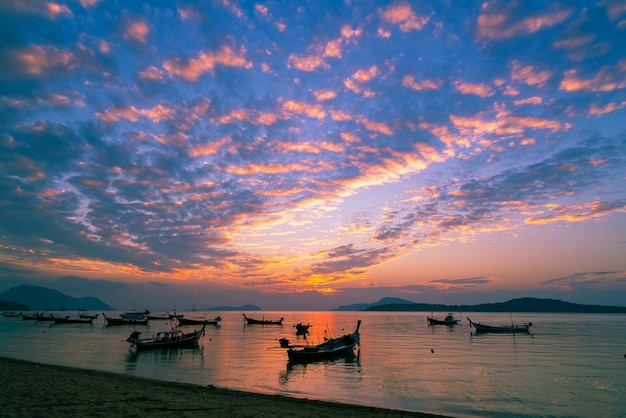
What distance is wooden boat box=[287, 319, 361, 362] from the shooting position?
3616 centimetres

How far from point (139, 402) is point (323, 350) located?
23.8 meters

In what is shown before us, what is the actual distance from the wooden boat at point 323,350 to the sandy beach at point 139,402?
1415 cm

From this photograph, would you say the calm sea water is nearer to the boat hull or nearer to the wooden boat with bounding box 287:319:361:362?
the wooden boat with bounding box 287:319:361:362

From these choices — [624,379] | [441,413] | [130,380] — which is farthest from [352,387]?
[624,379]

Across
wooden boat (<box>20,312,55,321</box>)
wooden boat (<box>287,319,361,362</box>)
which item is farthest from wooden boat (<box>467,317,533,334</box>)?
wooden boat (<box>20,312,55,321</box>)

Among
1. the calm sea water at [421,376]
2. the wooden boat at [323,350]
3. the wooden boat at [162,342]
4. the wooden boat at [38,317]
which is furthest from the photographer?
the wooden boat at [38,317]

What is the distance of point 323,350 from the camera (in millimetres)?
38625

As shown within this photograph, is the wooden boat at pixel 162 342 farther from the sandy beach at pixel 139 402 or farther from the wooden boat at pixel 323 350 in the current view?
the sandy beach at pixel 139 402

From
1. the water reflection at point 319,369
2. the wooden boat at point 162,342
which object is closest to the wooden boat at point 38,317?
the wooden boat at point 162,342

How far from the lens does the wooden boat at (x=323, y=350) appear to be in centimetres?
3616

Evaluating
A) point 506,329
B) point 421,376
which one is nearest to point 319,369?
point 421,376

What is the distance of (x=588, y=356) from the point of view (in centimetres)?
4309

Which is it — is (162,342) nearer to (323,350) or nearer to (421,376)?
(323,350)

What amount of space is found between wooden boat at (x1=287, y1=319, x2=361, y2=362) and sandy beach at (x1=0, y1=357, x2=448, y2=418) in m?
14.2
